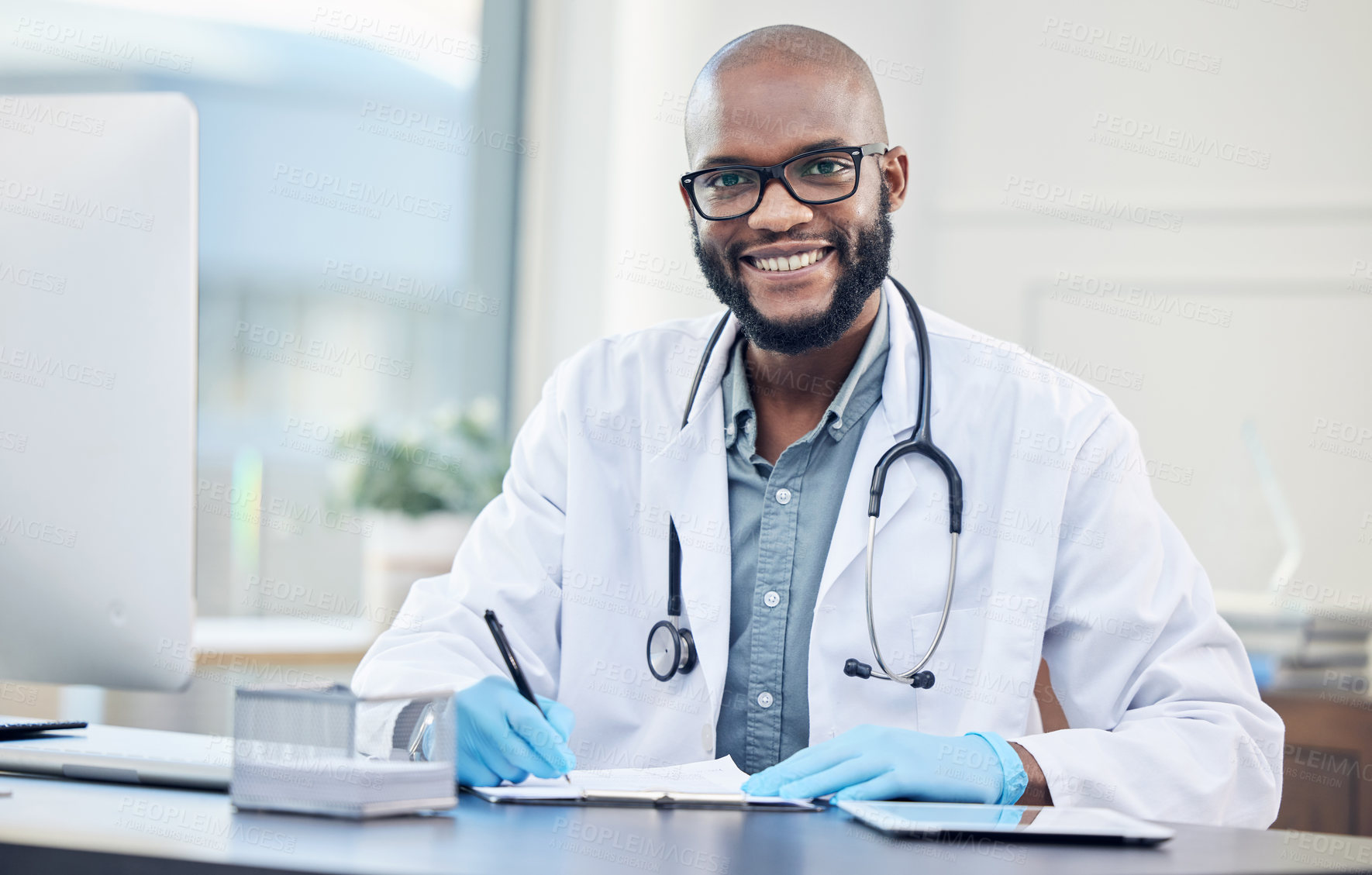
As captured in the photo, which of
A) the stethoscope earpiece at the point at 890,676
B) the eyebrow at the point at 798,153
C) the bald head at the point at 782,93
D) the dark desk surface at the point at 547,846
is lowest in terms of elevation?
the dark desk surface at the point at 547,846

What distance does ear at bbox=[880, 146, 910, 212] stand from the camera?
1626 millimetres

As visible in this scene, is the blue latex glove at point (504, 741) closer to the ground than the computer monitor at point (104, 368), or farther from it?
closer to the ground

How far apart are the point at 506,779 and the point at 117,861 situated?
409mm

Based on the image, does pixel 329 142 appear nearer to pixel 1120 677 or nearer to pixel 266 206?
pixel 266 206

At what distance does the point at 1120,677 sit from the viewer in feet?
4.28

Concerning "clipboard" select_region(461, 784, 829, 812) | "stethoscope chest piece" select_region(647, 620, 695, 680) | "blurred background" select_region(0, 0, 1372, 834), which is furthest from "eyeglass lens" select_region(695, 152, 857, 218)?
"blurred background" select_region(0, 0, 1372, 834)

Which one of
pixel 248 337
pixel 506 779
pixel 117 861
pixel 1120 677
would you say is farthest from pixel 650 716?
pixel 248 337

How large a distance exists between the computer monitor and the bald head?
69cm

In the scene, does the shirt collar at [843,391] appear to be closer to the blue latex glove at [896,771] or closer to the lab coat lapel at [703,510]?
the lab coat lapel at [703,510]

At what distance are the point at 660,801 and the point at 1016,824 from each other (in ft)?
0.86

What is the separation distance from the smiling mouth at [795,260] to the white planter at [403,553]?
5.81 feet

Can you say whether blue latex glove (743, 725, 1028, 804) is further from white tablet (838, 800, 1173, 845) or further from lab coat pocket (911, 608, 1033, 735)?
lab coat pocket (911, 608, 1033, 735)

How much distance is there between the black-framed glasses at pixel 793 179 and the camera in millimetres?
1456

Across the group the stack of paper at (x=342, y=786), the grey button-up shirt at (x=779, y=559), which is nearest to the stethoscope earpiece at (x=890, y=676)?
the grey button-up shirt at (x=779, y=559)
